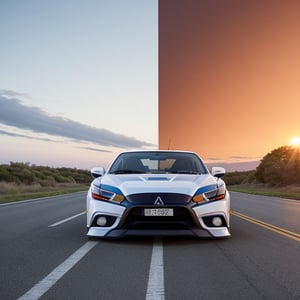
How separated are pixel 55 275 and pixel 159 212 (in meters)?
2.27

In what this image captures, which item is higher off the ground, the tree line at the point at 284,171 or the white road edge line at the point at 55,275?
the tree line at the point at 284,171

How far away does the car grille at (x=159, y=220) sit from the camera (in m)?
7.00

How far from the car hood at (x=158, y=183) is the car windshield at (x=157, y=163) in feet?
2.92

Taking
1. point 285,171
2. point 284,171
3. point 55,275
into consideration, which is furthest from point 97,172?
point 284,171

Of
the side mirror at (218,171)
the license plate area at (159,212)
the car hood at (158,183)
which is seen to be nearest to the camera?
the license plate area at (159,212)

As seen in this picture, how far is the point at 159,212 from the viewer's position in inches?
275

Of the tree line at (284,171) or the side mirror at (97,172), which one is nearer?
the side mirror at (97,172)

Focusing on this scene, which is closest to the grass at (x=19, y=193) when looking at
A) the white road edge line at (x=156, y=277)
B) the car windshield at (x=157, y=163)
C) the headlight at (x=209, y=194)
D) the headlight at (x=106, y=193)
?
the car windshield at (x=157, y=163)

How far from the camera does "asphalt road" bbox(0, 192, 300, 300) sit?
4.48 m

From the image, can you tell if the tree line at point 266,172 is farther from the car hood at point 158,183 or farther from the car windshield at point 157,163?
the car hood at point 158,183

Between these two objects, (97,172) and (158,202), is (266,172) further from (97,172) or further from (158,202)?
(158,202)

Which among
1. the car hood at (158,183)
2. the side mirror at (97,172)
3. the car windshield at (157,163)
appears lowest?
the car hood at (158,183)

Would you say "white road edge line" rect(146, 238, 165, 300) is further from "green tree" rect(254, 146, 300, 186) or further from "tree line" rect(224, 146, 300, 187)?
"green tree" rect(254, 146, 300, 186)

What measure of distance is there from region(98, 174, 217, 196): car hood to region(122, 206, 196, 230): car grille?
→ 32 cm
